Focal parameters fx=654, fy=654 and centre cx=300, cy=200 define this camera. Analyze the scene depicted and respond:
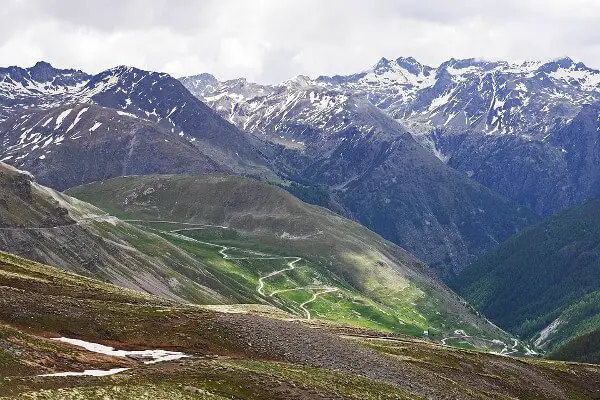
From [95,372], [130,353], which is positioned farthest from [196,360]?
[95,372]

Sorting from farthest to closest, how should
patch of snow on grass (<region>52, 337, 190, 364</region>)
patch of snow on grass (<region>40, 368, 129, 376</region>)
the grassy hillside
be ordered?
patch of snow on grass (<region>52, 337, 190, 364</region>)
patch of snow on grass (<region>40, 368, 129, 376</region>)
the grassy hillside

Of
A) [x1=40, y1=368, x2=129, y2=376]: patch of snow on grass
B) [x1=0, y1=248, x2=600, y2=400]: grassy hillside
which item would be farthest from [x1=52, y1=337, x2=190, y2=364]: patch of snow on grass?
[x1=40, y1=368, x2=129, y2=376]: patch of snow on grass

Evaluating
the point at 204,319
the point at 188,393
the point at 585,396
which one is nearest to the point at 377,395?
the point at 188,393

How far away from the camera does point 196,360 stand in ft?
219

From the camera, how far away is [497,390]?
94625 mm

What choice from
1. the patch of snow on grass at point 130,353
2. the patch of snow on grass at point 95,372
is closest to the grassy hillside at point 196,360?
the patch of snow on grass at point 95,372

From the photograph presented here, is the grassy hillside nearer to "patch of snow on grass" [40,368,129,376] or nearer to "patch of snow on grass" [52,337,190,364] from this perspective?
"patch of snow on grass" [40,368,129,376]

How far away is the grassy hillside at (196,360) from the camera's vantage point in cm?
5422

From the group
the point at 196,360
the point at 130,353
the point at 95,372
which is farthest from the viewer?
the point at 130,353

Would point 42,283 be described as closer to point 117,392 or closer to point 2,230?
point 117,392

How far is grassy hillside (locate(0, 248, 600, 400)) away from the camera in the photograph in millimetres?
54219

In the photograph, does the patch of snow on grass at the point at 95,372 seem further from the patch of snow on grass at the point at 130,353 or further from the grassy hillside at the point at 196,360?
the patch of snow on grass at the point at 130,353

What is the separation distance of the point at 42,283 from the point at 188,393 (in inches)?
1727

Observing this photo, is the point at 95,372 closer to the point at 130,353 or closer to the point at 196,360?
the point at 130,353
